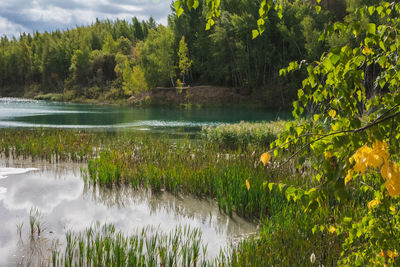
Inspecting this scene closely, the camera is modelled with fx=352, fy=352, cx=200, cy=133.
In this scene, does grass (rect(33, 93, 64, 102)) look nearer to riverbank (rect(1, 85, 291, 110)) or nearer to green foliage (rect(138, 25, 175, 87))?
riverbank (rect(1, 85, 291, 110))

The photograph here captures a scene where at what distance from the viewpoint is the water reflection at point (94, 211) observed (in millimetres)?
5527

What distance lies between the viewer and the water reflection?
5.53 m

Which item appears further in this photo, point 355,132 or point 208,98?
point 208,98

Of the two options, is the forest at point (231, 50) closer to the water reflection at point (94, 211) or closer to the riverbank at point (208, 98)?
the riverbank at point (208, 98)

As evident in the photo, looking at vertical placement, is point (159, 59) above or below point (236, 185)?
above

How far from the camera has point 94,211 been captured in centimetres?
664

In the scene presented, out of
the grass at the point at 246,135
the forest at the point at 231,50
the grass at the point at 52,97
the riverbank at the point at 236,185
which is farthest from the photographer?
the grass at the point at 52,97

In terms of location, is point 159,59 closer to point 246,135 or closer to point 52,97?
point 52,97

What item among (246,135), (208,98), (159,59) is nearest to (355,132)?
(246,135)

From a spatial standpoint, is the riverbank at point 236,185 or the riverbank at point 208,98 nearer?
the riverbank at point 236,185

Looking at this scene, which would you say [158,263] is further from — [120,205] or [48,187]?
[48,187]

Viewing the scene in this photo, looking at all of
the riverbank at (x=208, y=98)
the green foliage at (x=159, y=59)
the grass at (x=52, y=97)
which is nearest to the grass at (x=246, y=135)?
the riverbank at (x=208, y=98)

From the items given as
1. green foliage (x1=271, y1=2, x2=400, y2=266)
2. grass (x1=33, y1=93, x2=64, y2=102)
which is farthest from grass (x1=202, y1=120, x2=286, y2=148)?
grass (x1=33, y1=93, x2=64, y2=102)

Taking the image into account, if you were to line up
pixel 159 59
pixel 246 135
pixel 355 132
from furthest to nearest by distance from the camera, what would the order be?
pixel 159 59
pixel 246 135
pixel 355 132
